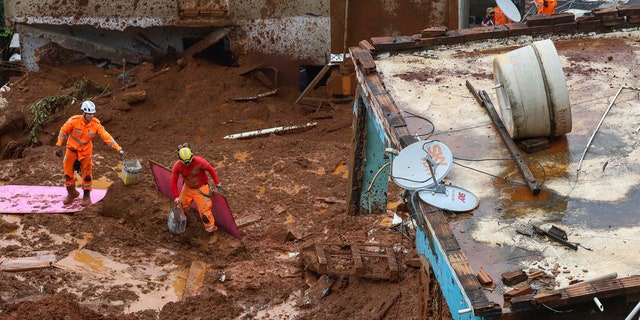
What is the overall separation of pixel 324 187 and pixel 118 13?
7086 mm

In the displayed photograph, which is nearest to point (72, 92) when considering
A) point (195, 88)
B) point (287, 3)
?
point (195, 88)

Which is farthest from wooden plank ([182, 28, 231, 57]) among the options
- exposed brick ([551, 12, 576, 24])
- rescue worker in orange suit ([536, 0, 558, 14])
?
exposed brick ([551, 12, 576, 24])

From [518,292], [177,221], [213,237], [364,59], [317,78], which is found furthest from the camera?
[317,78]

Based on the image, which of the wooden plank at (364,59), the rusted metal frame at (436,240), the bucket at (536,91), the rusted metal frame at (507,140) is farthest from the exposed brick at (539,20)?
the bucket at (536,91)

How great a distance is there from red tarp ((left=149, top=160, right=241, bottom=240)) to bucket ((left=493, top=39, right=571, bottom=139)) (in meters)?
4.85

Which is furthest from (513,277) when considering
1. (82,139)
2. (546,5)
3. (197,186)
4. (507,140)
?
(546,5)

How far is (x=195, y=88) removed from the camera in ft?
67.4

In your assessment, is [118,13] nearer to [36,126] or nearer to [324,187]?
[36,126]

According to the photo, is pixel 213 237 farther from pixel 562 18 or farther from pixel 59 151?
pixel 562 18

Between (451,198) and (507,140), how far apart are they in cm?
183

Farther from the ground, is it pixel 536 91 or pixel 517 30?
pixel 517 30

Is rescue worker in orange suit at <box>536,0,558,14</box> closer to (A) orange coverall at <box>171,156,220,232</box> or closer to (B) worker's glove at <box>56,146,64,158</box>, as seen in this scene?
(A) orange coverall at <box>171,156,220,232</box>

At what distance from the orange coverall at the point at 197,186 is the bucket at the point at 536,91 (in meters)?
4.82

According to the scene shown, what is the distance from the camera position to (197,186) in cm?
1384
